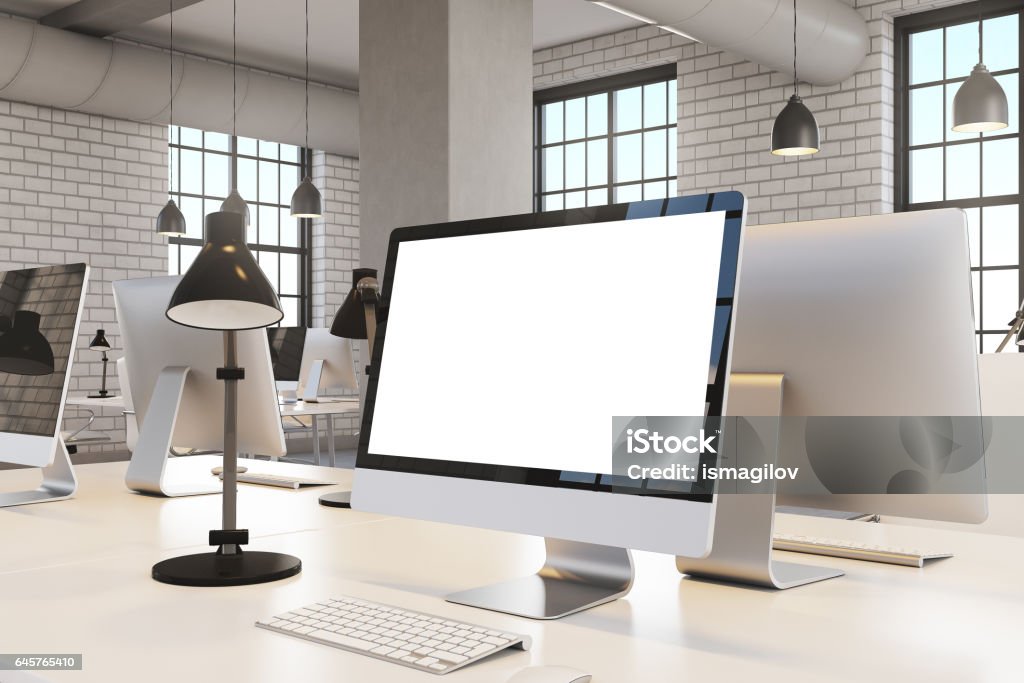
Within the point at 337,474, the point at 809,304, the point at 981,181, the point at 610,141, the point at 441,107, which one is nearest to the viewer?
the point at 809,304

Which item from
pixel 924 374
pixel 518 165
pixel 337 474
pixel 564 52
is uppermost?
pixel 564 52

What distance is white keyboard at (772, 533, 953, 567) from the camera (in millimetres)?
1394

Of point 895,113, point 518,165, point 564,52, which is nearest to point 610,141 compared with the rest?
point 564,52

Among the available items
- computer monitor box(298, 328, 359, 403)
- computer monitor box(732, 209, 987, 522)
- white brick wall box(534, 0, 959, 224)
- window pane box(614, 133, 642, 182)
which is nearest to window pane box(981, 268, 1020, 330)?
white brick wall box(534, 0, 959, 224)

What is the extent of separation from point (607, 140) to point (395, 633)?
6.68 metres

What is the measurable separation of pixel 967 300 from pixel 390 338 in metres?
0.73

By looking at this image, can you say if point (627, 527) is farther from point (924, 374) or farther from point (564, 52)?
point (564, 52)

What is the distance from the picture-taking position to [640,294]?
3.53 feet

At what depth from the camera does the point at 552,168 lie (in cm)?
768

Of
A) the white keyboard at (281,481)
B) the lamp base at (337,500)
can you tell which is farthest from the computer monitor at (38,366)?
the lamp base at (337,500)

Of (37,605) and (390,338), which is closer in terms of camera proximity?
(37,605)

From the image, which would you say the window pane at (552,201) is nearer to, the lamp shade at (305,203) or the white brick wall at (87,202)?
the lamp shade at (305,203)

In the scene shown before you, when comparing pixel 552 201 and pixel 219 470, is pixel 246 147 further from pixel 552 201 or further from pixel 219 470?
pixel 219 470

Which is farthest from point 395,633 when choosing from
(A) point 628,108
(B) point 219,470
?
(A) point 628,108
